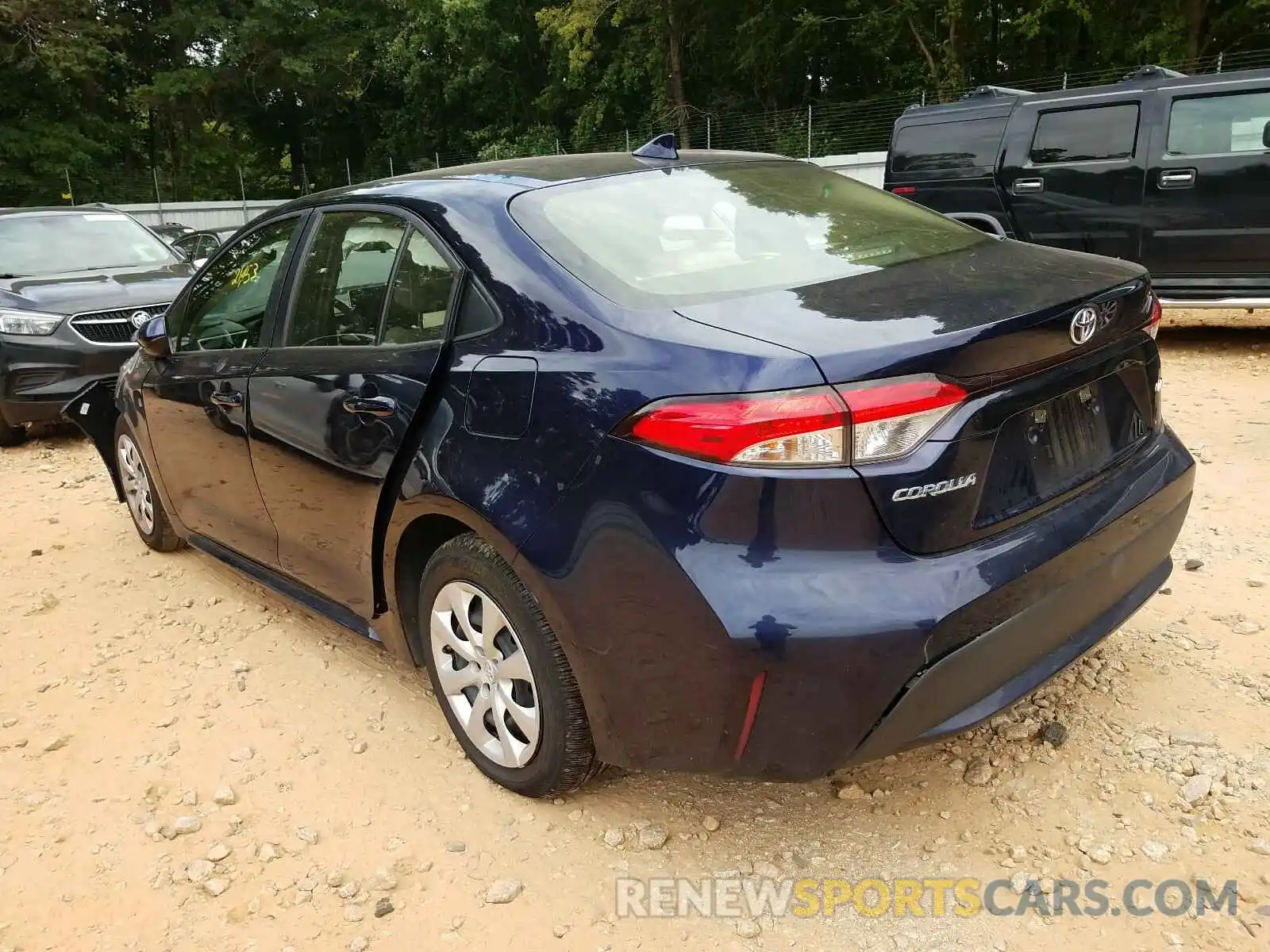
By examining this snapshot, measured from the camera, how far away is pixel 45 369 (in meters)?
6.77

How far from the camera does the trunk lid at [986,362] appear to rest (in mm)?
1944

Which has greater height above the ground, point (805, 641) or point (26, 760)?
point (805, 641)

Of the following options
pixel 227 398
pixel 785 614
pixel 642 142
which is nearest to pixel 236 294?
pixel 227 398

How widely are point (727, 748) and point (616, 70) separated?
29.4 meters

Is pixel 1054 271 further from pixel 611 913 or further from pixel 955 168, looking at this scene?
pixel 955 168

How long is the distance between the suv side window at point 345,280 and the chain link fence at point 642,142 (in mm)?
11792

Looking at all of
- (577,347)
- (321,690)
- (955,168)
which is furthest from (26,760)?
(955,168)

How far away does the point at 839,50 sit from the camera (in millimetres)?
27578

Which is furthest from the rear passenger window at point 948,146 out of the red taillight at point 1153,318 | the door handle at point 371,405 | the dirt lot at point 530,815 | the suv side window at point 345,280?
the door handle at point 371,405

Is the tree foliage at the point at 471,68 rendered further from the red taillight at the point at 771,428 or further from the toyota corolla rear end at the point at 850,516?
the red taillight at the point at 771,428

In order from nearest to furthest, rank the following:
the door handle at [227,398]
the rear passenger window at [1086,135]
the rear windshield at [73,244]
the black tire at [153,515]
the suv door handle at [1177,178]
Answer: the door handle at [227,398], the black tire at [153,515], the suv door handle at [1177,178], the rear passenger window at [1086,135], the rear windshield at [73,244]

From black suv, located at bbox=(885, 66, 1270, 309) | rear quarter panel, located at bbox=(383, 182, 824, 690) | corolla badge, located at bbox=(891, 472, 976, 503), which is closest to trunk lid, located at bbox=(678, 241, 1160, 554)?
corolla badge, located at bbox=(891, 472, 976, 503)

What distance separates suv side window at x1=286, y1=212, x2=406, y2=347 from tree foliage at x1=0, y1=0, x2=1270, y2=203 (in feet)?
63.8

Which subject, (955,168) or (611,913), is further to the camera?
(955,168)
